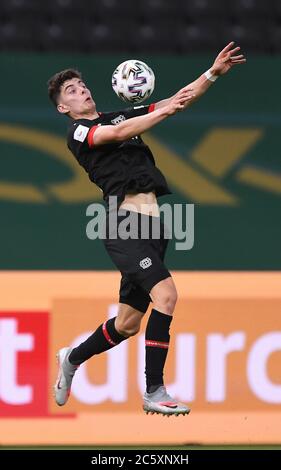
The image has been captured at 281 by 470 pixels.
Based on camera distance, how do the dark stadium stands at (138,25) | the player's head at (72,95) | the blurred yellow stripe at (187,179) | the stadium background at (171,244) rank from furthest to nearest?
the dark stadium stands at (138,25) → the blurred yellow stripe at (187,179) → the stadium background at (171,244) → the player's head at (72,95)

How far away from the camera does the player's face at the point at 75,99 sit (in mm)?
6305

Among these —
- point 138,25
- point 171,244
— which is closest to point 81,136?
point 171,244

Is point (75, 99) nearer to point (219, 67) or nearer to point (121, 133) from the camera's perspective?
point (121, 133)

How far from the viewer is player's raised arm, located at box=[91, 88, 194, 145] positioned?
18.8 feet

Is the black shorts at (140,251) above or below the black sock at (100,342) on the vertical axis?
above

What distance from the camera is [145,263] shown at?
604 cm

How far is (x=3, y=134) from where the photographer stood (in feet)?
29.0

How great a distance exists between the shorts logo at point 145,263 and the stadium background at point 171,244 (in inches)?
74.0

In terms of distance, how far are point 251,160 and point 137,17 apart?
6.20ft

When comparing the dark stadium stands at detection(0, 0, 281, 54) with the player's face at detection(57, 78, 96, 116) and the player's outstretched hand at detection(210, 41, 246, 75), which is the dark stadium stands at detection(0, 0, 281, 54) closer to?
the player's face at detection(57, 78, 96, 116)

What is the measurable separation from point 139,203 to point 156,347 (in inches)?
30.6

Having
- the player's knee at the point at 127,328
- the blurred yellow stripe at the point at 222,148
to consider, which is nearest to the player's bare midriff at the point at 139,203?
the player's knee at the point at 127,328

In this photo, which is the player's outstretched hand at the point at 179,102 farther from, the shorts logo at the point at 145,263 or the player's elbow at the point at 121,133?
the shorts logo at the point at 145,263

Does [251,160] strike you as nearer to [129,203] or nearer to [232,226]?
[232,226]
